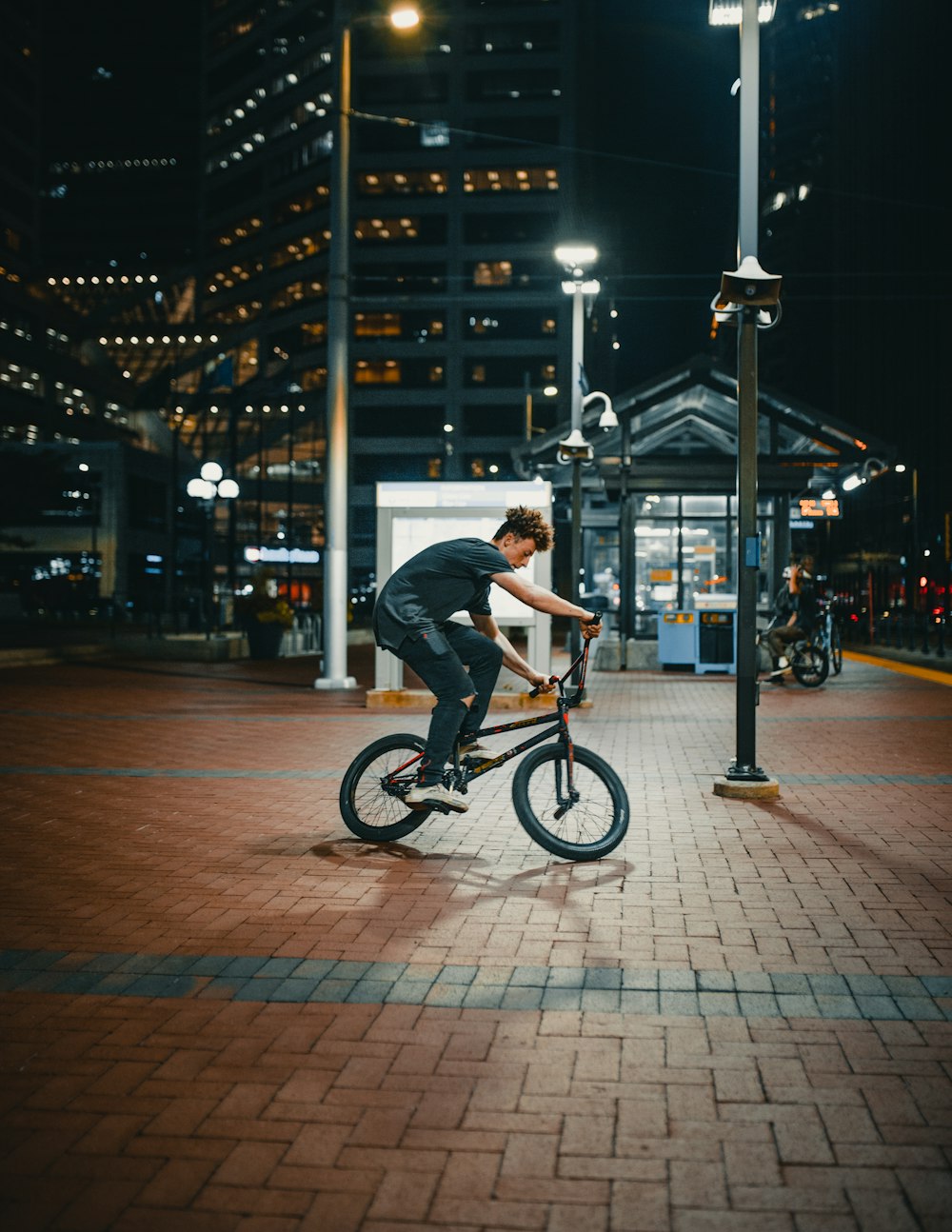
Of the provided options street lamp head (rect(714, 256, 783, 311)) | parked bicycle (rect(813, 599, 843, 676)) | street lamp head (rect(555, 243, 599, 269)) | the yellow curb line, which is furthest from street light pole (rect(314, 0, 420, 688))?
the yellow curb line

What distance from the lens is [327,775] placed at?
9438 millimetres

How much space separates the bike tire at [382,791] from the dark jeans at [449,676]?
181 mm

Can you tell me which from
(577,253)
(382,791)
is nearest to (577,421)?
(577,253)

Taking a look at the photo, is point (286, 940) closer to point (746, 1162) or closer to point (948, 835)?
point (746, 1162)

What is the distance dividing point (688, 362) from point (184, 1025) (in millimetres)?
22479

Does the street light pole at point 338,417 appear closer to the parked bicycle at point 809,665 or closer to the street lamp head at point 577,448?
the street lamp head at point 577,448

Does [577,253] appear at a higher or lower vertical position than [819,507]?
higher

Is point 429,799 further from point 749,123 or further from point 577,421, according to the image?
point 577,421

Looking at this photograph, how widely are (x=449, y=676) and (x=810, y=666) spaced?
1364cm

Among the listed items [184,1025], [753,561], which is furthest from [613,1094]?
[753,561]

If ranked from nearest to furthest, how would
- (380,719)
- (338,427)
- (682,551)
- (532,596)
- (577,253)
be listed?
1. (532,596)
2. (380,719)
3. (577,253)
4. (338,427)
5. (682,551)

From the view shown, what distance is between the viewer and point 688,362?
24.7 m

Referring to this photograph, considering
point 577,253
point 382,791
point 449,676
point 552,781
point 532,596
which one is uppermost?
point 577,253

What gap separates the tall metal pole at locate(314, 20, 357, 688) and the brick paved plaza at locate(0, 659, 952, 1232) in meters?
9.44
